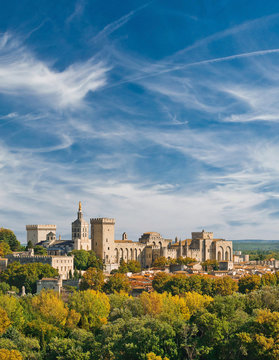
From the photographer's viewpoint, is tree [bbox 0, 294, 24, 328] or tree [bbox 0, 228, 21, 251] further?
tree [bbox 0, 228, 21, 251]

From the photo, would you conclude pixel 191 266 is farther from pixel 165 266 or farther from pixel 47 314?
pixel 47 314

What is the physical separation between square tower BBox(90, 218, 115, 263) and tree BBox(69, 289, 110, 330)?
47026 mm

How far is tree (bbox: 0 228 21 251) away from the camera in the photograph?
101m

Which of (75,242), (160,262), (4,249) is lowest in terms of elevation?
(160,262)

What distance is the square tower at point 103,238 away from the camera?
104188 mm

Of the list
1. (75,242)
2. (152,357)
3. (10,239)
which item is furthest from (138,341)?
(10,239)

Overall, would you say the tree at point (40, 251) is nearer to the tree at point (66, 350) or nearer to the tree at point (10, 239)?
the tree at point (10, 239)

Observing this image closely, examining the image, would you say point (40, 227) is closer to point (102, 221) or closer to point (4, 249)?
point (102, 221)

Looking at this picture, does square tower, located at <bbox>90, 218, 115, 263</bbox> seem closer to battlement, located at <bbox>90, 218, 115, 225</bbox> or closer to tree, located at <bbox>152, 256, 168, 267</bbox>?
battlement, located at <bbox>90, 218, 115, 225</bbox>

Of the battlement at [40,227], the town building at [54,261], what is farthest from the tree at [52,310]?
the battlement at [40,227]

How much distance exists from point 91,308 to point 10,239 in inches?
2106

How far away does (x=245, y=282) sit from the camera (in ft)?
234

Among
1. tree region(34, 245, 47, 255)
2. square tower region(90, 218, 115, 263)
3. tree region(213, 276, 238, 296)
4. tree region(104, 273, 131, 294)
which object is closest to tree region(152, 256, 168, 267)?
square tower region(90, 218, 115, 263)

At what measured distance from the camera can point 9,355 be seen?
127 feet
